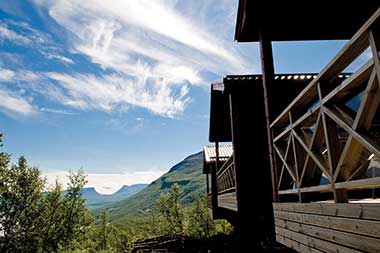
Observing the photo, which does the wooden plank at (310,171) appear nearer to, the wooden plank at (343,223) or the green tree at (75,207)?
the wooden plank at (343,223)

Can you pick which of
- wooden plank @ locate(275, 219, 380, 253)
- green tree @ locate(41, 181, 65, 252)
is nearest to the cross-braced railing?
wooden plank @ locate(275, 219, 380, 253)

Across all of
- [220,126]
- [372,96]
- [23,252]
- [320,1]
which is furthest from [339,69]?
[23,252]

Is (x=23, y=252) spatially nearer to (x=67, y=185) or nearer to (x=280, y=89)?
(x=67, y=185)

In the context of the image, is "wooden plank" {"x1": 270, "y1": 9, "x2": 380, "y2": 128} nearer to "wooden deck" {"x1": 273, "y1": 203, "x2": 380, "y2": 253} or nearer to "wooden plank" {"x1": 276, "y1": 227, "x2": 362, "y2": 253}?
"wooden deck" {"x1": 273, "y1": 203, "x2": 380, "y2": 253}

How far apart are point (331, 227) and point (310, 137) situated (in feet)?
4.07

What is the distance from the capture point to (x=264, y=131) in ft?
27.0

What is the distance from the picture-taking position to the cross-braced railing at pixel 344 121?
2.13 meters

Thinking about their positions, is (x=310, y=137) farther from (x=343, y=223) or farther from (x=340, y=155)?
(x=343, y=223)

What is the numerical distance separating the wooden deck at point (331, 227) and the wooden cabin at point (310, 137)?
0.03ft

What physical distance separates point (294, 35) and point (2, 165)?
36037mm

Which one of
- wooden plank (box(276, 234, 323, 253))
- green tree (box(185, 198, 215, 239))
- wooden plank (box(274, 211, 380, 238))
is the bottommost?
green tree (box(185, 198, 215, 239))

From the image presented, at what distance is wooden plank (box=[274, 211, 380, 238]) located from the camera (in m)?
2.09

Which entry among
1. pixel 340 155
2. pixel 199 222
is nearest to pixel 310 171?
pixel 340 155

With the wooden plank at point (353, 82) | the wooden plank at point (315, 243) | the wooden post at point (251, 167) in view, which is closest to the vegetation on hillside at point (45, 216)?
the wooden post at point (251, 167)
